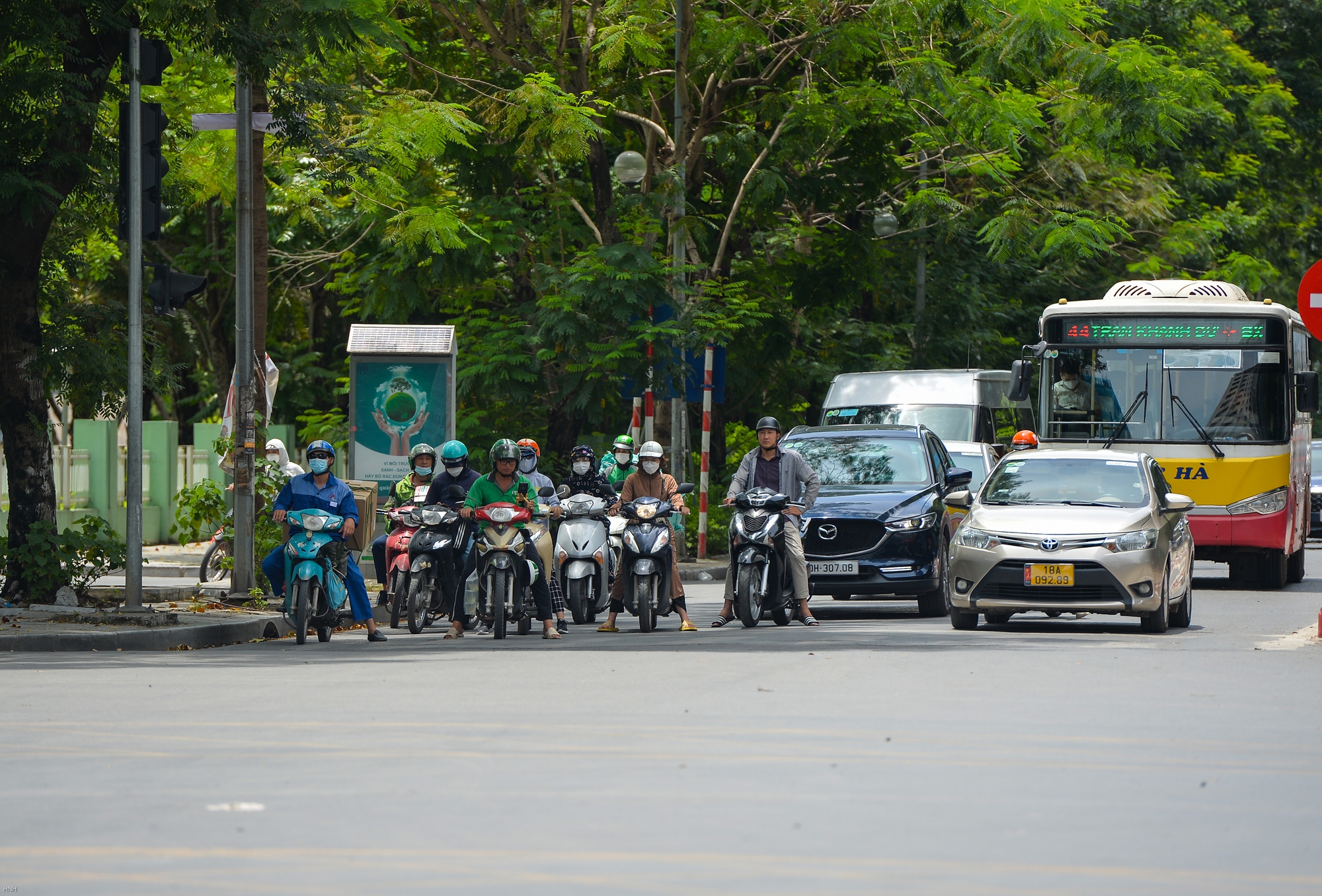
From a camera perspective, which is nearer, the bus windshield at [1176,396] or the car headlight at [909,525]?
the car headlight at [909,525]

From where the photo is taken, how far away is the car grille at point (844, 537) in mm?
17609

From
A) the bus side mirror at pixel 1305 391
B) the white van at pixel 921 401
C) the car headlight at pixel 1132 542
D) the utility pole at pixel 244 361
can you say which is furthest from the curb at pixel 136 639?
the bus side mirror at pixel 1305 391

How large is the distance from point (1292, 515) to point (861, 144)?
8.97 m

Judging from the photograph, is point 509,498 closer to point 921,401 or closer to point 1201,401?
point 1201,401

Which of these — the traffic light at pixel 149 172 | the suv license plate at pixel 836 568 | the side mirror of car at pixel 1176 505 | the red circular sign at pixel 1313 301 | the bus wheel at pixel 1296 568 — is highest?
the traffic light at pixel 149 172

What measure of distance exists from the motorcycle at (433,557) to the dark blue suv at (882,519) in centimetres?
364

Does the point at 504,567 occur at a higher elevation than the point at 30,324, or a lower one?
lower

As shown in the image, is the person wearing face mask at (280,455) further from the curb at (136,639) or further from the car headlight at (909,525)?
the car headlight at (909,525)

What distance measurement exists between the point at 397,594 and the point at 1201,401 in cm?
1016

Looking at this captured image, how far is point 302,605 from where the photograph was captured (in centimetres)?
1471

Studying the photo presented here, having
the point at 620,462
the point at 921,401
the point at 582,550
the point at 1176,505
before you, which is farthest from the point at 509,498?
the point at 921,401

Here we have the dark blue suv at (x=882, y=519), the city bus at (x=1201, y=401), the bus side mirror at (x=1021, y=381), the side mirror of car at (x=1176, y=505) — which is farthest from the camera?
the city bus at (x=1201, y=401)

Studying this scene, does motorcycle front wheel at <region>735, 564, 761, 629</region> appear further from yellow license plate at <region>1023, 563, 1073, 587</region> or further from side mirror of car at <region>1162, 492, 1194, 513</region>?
side mirror of car at <region>1162, 492, 1194, 513</region>

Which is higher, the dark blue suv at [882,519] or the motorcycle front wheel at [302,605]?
the dark blue suv at [882,519]
